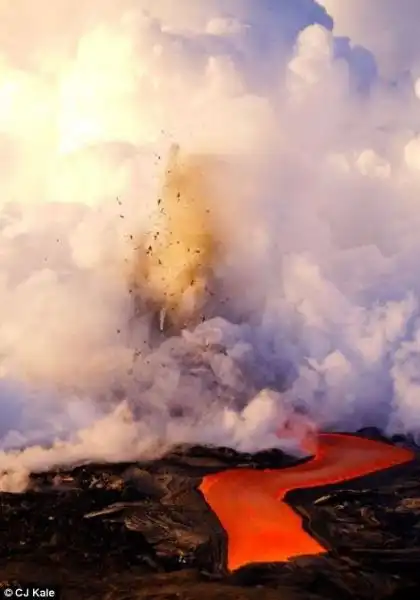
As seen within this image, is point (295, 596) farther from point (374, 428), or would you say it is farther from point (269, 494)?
point (374, 428)

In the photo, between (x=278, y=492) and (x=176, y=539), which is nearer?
(x=176, y=539)

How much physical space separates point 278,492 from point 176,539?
8733mm

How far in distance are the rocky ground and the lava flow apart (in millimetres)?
651

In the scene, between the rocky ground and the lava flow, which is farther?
the lava flow

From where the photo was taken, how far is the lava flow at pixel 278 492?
27234mm

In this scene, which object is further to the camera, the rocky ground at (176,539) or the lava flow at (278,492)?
the lava flow at (278,492)

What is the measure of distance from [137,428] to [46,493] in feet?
38.1

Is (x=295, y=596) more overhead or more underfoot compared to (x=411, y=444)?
more underfoot

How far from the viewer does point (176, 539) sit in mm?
27938

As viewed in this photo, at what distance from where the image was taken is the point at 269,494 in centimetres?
3481

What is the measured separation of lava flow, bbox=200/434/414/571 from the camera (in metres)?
27.2

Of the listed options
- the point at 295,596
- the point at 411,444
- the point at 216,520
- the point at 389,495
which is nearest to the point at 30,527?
the point at 216,520

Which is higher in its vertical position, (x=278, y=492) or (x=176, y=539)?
(x=278, y=492)

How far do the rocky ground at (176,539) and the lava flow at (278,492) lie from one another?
2.13 feet
